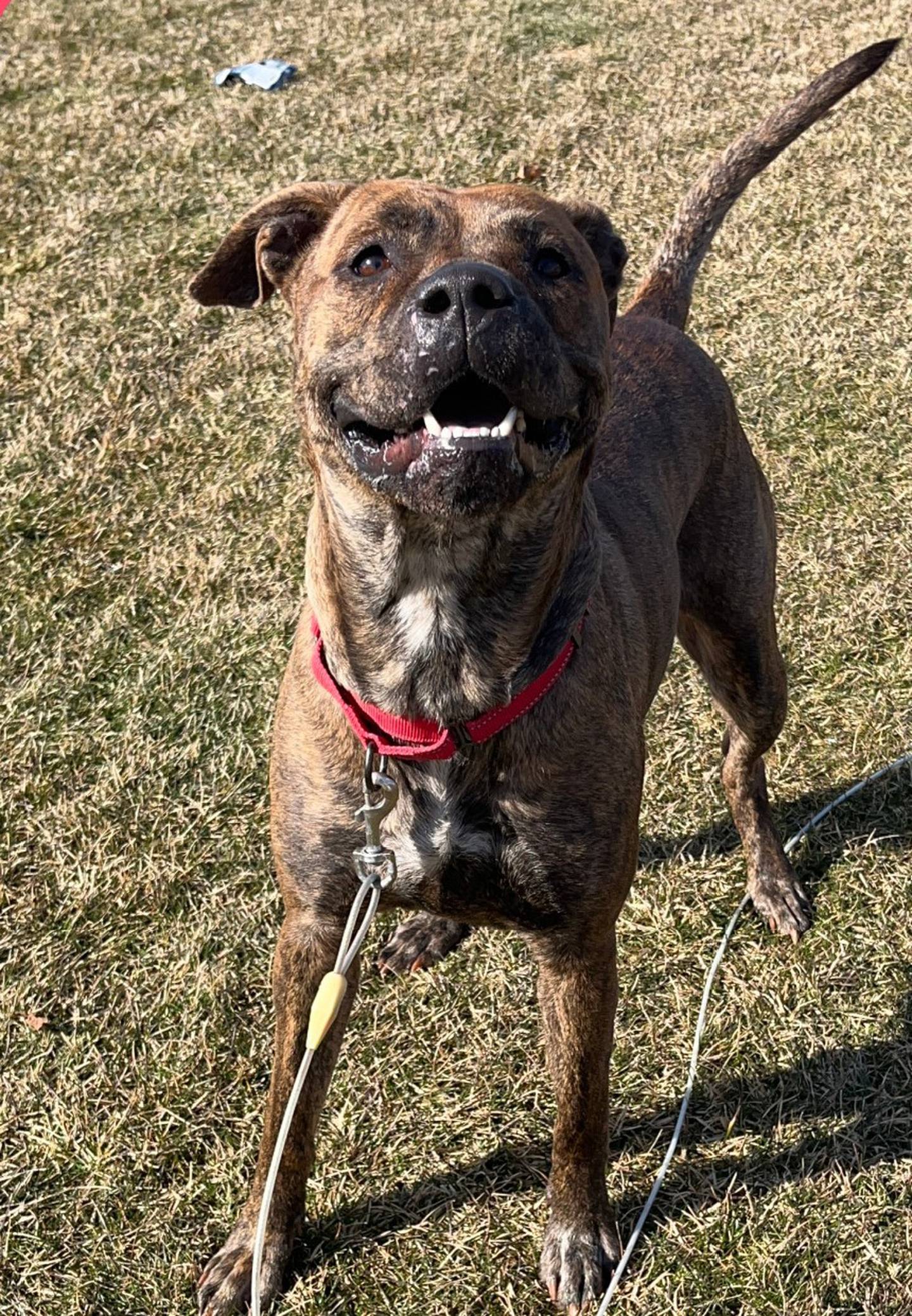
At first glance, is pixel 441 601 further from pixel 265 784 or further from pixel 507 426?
pixel 265 784

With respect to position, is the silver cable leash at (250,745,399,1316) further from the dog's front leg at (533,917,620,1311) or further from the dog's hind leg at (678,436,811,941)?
the dog's hind leg at (678,436,811,941)

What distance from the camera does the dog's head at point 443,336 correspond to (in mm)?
2209

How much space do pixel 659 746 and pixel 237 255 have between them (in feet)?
7.46

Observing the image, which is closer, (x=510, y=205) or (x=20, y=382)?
(x=510, y=205)

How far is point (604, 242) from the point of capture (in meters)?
2.97

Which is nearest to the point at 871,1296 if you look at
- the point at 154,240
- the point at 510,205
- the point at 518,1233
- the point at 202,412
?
the point at 518,1233

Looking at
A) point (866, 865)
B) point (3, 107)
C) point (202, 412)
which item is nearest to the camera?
point (866, 865)

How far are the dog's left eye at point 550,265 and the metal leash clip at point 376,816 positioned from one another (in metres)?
1.00

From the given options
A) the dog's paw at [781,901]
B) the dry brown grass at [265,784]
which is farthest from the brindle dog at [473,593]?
Result: the dog's paw at [781,901]

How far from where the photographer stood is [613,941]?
9.55ft

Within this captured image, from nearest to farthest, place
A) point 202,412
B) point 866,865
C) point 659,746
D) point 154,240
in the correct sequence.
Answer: point 866,865 → point 659,746 → point 202,412 → point 154,240

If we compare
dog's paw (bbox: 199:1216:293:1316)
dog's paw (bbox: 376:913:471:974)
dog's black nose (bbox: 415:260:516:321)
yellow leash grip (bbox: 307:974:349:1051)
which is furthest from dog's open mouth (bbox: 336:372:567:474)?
dog's paw (bbox: 199:1216:293:1316)

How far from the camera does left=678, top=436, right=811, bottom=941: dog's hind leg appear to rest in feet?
12.1

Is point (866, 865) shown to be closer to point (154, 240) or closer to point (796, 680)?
point (796, 680)
